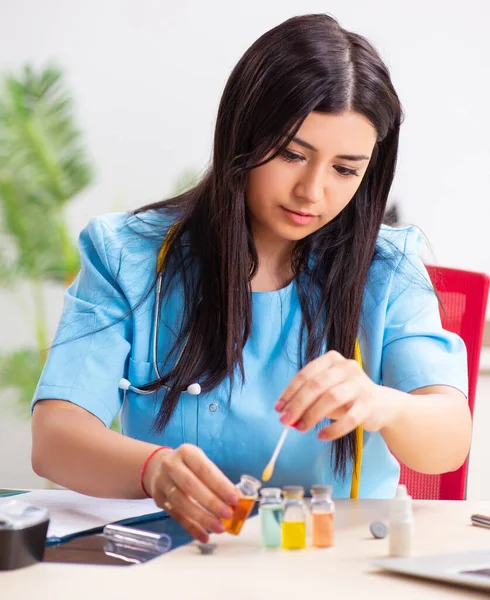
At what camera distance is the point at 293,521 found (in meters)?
1.10

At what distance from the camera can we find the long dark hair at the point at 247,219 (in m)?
1.42

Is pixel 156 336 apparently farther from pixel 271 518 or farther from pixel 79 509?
pixel 271 518

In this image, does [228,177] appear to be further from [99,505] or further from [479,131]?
[479,131]

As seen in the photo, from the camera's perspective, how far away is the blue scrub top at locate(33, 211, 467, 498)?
152 centimetres

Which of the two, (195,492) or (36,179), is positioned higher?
(36,179)

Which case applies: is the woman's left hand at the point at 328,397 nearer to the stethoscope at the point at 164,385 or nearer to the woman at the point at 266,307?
the woman at the point at 266,307

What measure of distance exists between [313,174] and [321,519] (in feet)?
1.77

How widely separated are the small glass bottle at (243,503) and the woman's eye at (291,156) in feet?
1.73

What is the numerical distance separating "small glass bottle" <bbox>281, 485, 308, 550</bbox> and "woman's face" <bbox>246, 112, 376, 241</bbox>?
1.67 feet

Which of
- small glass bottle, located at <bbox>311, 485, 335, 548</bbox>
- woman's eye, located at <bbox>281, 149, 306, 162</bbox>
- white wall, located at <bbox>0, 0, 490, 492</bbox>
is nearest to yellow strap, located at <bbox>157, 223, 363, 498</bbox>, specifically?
woman's eye, located at <bbox>281, 149, 306, 162</bbox>

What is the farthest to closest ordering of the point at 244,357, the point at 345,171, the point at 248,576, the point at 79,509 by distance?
the point at 244,357
the point at 345,171
the point at 79,509
the point at 248,576

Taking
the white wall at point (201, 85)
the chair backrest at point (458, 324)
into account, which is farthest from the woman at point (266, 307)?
the white wall at point (201, 85)

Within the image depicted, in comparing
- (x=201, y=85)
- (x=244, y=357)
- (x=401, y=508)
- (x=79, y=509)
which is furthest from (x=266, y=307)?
(x=201, y=85)

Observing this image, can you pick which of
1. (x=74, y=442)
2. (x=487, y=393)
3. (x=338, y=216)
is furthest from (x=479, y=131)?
(x=74, y=442)
